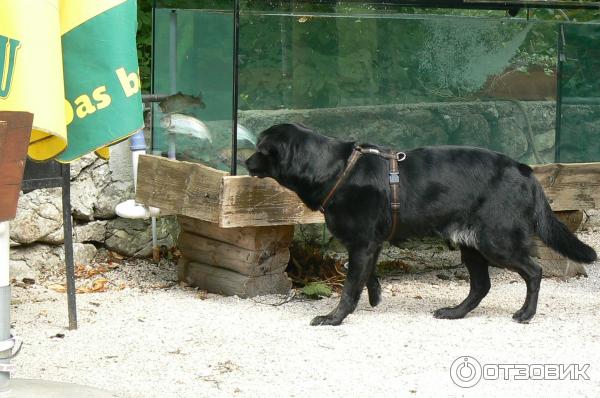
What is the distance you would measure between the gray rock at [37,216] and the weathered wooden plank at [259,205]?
1400 millimetres

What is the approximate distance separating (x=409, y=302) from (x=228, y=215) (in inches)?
47.7

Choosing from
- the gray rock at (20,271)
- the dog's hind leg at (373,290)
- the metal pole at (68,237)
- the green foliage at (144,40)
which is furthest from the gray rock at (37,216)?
the dog's hind leg at (373,290)

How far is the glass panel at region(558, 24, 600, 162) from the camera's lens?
6.54 meters

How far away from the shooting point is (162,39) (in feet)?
20.7

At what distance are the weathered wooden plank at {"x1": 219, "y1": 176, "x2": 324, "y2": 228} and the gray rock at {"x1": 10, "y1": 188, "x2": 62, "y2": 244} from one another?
1400mm

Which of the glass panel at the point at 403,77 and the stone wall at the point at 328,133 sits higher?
the glass panel at the point at 403,77

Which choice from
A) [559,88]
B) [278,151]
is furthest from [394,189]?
[559,88]

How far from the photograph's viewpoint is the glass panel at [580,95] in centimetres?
654

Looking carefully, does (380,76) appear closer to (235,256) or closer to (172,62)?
(172,62)

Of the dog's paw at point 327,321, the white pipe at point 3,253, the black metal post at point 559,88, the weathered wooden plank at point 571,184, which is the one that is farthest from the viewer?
the black metal post at point 559,88

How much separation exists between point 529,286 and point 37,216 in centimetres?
304

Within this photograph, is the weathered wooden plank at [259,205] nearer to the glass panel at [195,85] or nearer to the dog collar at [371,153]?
the glass panel at [195,85]

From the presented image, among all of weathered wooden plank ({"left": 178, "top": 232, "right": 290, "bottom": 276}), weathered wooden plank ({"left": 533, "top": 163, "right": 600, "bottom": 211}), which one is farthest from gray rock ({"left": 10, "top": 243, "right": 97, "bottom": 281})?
weathered wooden plank ({"left": 533, "top": 163, "right": 600, "bottom": 211})
